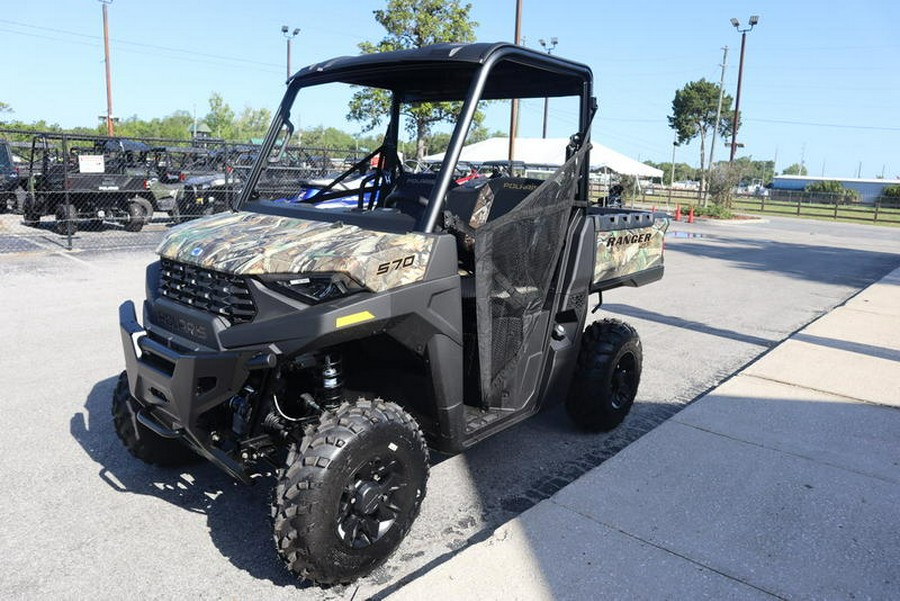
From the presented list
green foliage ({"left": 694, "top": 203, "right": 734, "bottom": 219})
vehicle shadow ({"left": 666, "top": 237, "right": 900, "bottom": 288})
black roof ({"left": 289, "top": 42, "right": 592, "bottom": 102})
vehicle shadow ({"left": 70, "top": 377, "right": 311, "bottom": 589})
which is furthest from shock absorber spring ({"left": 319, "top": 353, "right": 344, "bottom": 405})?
green foliage ({"left": 694, "top": 203, "right": 734, "bottom": 219})

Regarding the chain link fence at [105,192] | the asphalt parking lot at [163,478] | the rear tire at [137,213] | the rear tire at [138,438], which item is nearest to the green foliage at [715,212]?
the chain link fence at [105,192]

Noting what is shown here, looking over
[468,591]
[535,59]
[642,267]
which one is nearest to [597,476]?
[468,591]

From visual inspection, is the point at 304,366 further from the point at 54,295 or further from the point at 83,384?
the point at 54,295

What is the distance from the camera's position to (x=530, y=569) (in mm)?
2844

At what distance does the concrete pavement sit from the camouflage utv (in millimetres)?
511

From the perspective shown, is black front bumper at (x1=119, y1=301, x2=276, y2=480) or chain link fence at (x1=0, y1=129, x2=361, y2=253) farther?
chain link fence at (x1=0, y1=129, x2=361, y2=253)

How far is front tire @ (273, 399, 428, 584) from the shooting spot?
254cm

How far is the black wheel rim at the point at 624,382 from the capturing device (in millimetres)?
4516

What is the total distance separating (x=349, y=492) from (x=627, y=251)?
266 centimetres

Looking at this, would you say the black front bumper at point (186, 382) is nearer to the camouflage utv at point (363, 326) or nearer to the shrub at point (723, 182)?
the camouflage utv at point (363, 326)

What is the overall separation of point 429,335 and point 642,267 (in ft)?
7.96

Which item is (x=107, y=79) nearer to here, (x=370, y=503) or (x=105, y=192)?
(x=105, y=192)

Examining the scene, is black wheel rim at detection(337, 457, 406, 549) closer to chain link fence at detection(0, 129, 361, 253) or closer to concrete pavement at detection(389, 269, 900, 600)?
concrete pavement at detection(389, 269, 900, 600)

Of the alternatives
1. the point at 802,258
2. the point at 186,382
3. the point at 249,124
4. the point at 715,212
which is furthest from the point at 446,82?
the point at 249,124
